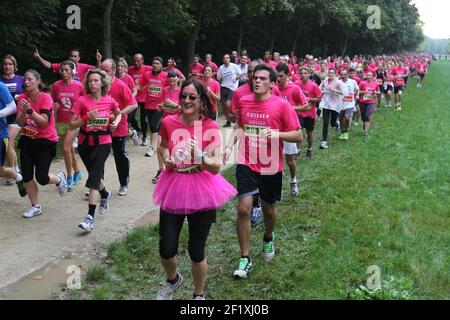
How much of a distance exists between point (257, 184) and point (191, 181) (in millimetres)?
1187

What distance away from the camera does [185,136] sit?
4.37 metres

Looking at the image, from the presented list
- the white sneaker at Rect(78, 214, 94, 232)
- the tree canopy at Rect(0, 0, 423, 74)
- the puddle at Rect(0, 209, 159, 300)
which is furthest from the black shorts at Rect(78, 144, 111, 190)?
the tree canopy at Rect(0, 0, 423, 74)

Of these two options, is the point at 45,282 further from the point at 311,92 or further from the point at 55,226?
the point at 311,92

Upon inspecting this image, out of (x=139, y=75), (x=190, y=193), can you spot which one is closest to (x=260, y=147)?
(x=190, y=193)

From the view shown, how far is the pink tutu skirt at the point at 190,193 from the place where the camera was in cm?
421

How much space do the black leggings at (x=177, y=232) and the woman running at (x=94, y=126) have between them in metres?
2.30

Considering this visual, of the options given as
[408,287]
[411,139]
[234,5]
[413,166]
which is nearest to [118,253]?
[408,287]

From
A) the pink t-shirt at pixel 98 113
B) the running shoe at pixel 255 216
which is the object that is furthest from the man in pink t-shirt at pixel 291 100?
the pink t-shirt at pixel 98 113

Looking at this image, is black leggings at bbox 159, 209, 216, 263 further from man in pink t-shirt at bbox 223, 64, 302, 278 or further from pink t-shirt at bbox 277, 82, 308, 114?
pink t-shirt at bbox 277, 82, 308, 114

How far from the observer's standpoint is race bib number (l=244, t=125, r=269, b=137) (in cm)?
532

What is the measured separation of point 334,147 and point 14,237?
8405 millimetres

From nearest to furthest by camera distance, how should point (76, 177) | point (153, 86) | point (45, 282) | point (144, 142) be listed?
point (45, 282), point (76, 177), point (153, 86), point (144, 142)

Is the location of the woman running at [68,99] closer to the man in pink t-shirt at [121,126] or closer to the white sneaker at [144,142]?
the man in pink t-shirt at [121,126]
